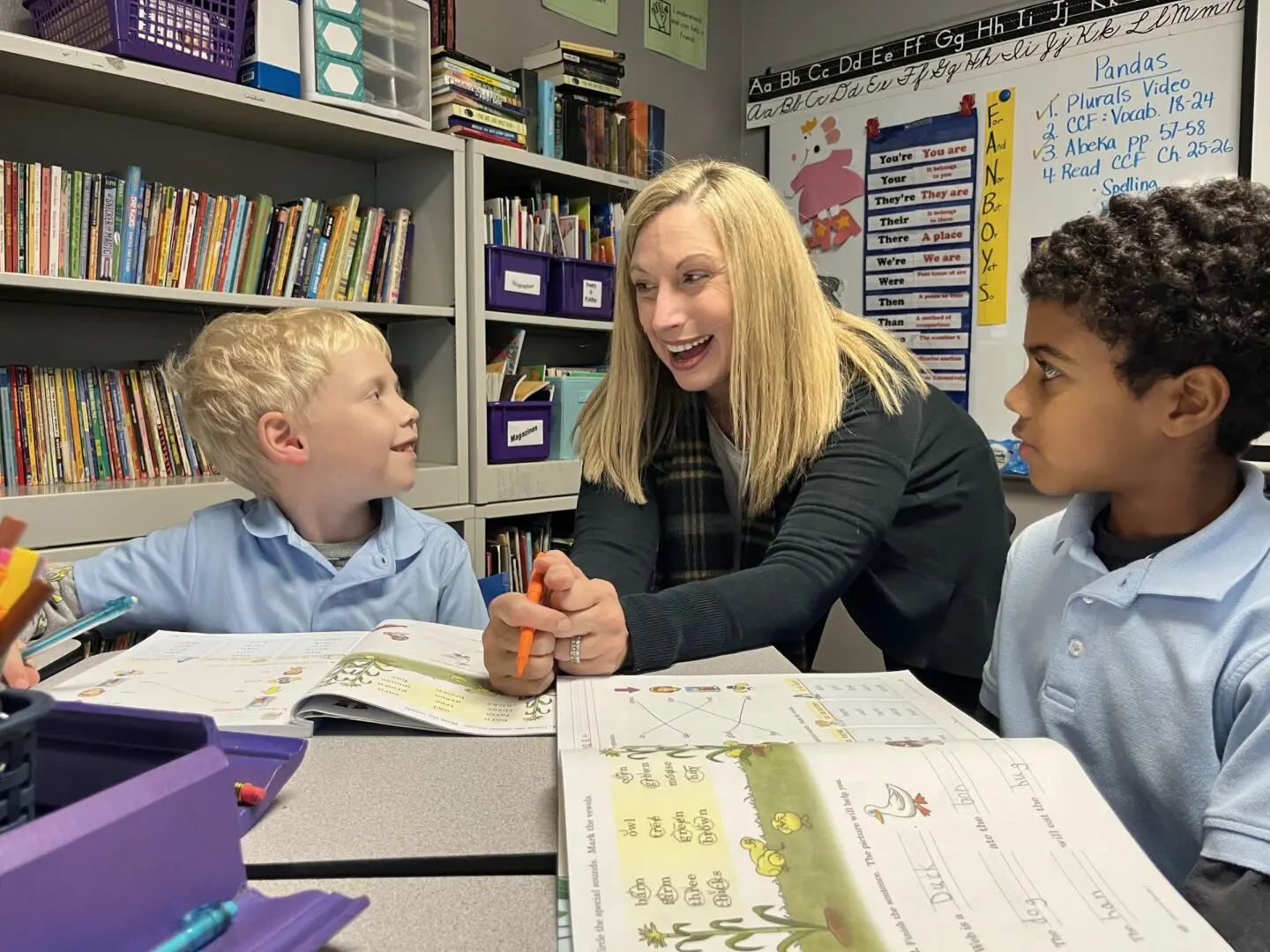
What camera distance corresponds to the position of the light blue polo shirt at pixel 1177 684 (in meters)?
0.58

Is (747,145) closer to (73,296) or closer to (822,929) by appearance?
(73,296)

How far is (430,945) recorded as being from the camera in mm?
428

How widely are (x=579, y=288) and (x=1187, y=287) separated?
188cm

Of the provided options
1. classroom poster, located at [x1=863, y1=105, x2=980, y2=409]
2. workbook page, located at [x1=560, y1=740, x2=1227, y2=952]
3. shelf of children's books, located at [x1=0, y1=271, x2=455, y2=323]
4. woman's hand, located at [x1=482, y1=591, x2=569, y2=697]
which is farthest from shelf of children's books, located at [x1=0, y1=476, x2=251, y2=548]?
classroom poster, located at [x1=863, y1=105, x2=980, y2=409]

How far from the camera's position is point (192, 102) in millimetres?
1814

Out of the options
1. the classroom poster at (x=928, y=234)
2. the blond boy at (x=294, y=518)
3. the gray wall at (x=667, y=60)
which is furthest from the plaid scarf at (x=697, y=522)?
the gray wall at (x=667, y=60)

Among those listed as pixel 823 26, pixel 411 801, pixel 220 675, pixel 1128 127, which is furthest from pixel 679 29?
pixel 411 801

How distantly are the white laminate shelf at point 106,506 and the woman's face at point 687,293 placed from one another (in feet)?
3.43

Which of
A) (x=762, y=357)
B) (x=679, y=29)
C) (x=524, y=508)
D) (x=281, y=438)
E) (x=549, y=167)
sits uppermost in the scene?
(x=679, y=29)

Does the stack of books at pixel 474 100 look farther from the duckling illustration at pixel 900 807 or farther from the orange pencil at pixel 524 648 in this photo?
the duckling illustration at pixel 900 807

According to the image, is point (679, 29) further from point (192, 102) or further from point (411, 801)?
point (411, 801)

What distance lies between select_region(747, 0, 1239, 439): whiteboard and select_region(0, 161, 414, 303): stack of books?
138 cm

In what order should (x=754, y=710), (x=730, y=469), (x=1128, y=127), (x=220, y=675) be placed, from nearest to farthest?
(x=754, y=710)
(x=220, y=675)
(x=730, y=469)
(x=1128, y=127)

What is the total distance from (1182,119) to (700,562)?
1808 millimetres
